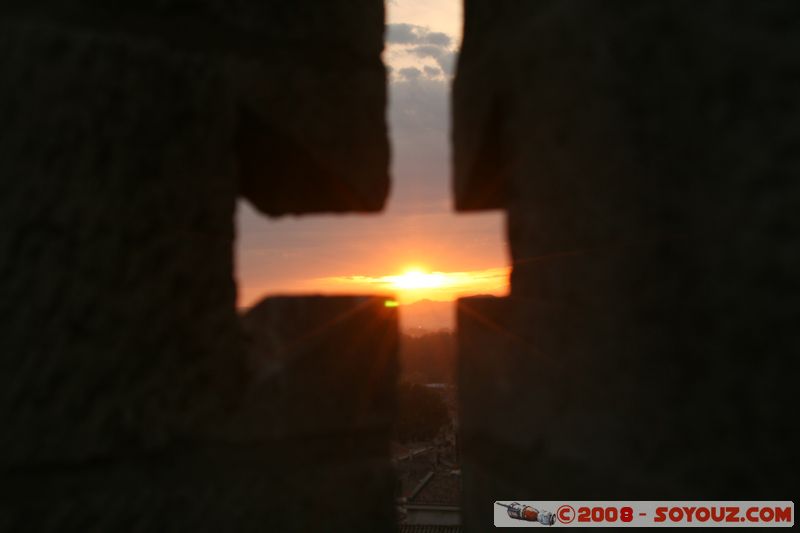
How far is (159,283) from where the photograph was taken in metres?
Result: 1.06

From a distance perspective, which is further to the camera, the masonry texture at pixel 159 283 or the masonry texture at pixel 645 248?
the masonry texture at pixel 159 283

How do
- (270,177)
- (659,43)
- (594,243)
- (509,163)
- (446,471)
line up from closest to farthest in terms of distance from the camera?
(659,43) < (594,243) < (509,163) < (270,177) < (446,471)

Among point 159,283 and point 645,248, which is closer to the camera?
point 645,248

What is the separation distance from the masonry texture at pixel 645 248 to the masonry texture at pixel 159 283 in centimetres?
32

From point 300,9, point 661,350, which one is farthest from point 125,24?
point 661,350

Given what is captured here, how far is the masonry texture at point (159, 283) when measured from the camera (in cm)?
102

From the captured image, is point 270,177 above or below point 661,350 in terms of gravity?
above

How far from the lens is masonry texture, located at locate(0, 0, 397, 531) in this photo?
1.02 metres

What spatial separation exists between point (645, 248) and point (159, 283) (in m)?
0.75

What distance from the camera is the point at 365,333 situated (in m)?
1.28

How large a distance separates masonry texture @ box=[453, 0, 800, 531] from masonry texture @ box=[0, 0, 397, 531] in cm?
32

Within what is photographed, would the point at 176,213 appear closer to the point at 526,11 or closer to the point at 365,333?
the point at 365,333

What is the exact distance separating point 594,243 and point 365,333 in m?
0.51

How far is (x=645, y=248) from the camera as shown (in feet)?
2.86
